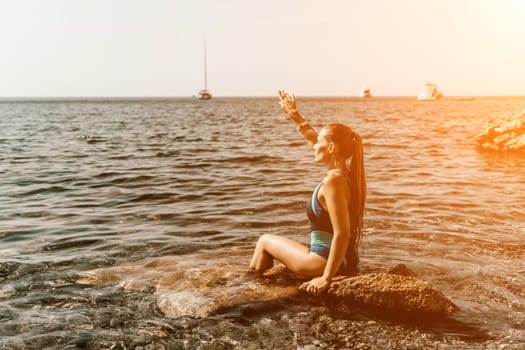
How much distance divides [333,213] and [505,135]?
18.1 meters

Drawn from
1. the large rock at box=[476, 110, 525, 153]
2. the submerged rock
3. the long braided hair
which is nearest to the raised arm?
the long braided hair

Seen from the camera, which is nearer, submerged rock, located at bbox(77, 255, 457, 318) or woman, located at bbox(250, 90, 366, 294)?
woman, located at bbox(250, 90, 366, 294)

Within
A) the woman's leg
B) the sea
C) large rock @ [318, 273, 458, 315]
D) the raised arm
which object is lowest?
the sea

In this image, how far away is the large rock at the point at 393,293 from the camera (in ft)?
16.0

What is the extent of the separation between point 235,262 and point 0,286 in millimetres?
3035

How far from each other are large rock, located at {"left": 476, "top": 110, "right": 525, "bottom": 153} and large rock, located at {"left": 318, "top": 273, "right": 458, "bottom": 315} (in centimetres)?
1650

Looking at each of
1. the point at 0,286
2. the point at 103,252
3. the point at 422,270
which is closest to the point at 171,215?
the point at 103,252

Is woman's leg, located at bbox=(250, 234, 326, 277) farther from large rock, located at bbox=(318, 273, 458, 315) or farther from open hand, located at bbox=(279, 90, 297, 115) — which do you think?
open hand, located at bbox=(279, 90, 297, 115)

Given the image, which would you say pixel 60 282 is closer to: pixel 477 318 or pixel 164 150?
pixel 477 318

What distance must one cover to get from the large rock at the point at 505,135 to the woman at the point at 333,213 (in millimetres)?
16663

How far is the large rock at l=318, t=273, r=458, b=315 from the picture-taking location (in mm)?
4871
